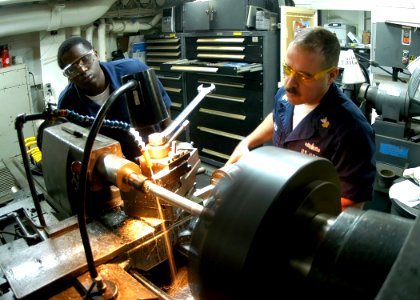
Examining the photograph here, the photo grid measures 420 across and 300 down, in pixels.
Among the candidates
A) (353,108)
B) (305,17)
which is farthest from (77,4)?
(353,108)

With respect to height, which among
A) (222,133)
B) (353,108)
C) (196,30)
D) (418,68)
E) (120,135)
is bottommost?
(222,133)

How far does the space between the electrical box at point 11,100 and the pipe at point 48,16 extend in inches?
13.2

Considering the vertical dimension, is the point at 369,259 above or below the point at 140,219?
above

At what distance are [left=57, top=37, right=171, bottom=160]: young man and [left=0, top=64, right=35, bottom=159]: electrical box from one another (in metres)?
1.68

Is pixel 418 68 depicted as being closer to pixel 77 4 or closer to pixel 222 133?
pixel 222 133

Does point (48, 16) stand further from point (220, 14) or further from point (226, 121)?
point (226, 121)

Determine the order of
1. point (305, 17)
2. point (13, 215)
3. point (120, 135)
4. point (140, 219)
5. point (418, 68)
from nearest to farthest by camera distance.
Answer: point (140, 219) → point (13, 215) → point (120, 135) → point (418, 68) → point (305, 17)

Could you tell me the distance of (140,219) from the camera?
3.76 ft

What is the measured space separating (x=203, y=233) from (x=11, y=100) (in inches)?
136

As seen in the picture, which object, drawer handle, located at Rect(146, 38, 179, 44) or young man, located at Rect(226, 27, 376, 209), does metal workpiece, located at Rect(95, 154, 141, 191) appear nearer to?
young man, located at Rect(226, 27, 376, 209)

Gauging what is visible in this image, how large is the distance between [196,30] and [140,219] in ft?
10.1

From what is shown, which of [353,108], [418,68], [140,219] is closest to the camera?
[140,219]

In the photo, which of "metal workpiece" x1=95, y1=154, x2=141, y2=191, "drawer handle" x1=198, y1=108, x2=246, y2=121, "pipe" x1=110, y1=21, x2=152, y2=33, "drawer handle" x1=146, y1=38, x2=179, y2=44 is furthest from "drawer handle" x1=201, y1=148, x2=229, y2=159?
"metal workpiece" x1=95, y1=154, x2=141, y2=191

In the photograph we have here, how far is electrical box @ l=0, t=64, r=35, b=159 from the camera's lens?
11.0 ft
